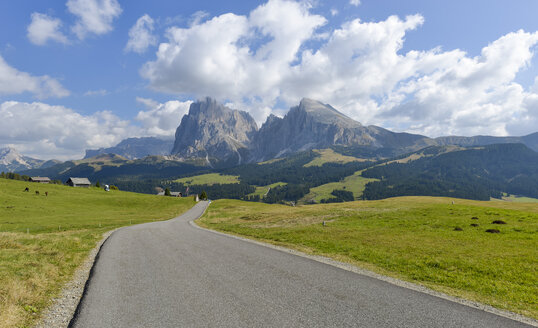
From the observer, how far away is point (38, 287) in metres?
13.3

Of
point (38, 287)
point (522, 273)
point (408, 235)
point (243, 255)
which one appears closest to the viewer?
point (38, 287)

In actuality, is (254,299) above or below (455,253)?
above

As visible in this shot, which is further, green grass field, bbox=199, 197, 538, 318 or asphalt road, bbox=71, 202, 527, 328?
green grass field, bbox=199, 197, 538, 318

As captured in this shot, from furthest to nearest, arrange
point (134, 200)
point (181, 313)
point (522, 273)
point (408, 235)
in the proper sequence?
point (134, 200), point (408, 235), point (522, 273), point (181, 313)

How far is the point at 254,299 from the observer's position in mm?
11680

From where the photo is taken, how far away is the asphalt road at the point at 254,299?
971 centimetres

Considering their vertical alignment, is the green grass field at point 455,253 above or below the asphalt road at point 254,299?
below

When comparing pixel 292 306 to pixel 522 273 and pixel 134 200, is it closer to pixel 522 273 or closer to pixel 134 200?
pixel 522 273

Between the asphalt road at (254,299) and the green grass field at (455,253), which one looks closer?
the asphalt road at (254,299)

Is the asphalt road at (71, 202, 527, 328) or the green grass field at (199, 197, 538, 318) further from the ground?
the asphalt road at (71, 202, 527, 328)

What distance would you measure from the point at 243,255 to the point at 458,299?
1435cm

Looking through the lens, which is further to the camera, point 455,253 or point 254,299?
point 455,253

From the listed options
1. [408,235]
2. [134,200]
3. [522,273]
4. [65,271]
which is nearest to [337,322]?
[522,273]

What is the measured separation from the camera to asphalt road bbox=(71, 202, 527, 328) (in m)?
9.71
